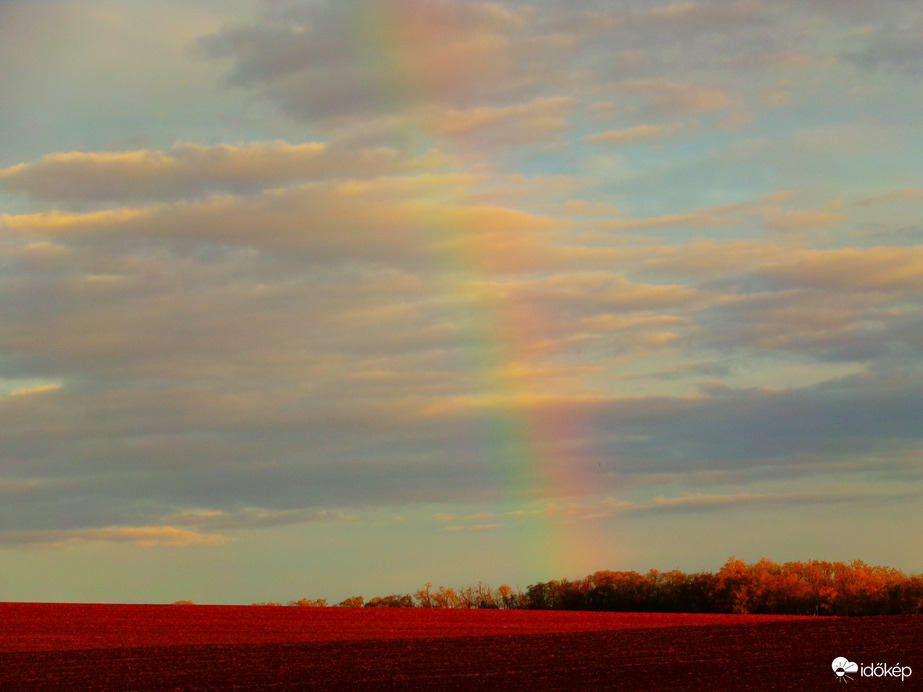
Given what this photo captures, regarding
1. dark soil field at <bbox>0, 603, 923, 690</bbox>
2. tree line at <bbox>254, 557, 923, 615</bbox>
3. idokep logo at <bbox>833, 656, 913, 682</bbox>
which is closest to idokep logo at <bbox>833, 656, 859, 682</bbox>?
idokep logo at <bbox>833, 656, 913, 682</bbox>

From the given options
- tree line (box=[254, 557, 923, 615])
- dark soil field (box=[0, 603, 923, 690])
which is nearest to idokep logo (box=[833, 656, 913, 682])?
dark soil field (box=[0, 603, 923, 690])

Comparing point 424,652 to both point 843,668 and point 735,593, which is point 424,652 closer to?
point 843,668

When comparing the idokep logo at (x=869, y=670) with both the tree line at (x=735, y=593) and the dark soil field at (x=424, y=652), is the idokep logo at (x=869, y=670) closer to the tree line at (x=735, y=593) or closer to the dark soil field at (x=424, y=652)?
the dark soil field at (x=424, y=652)

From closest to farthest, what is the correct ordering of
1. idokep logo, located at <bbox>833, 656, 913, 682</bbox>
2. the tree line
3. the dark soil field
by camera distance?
idokep logo, located at <bbox>833, 656, 913, 682</bbox>, the dark soil field, the tree line

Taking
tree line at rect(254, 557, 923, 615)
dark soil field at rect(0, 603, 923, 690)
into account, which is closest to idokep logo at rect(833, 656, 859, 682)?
dark soil field at rect(0, 603, 923, 690)

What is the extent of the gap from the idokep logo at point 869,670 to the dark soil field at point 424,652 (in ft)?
1.04

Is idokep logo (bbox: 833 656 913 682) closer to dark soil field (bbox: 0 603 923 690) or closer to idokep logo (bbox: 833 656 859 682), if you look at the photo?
idokep logo (bbox: 833 656 859 682)

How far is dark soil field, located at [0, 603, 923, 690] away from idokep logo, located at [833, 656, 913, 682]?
1.04ft

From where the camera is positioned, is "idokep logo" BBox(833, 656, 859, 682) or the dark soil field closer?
"idokep logo" BBox(833, 656, 859, 682)


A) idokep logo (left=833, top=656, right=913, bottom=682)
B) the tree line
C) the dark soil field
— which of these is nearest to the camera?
idokep logo (left=833, top=656, right=913, bottom=682)

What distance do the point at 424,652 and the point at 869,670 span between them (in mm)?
16513

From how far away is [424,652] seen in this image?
41.1 metres

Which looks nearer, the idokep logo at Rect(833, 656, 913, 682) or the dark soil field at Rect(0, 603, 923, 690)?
the idokep logo at Rect(833, 656, 913, 682)

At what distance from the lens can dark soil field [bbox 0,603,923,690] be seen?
102 feet
